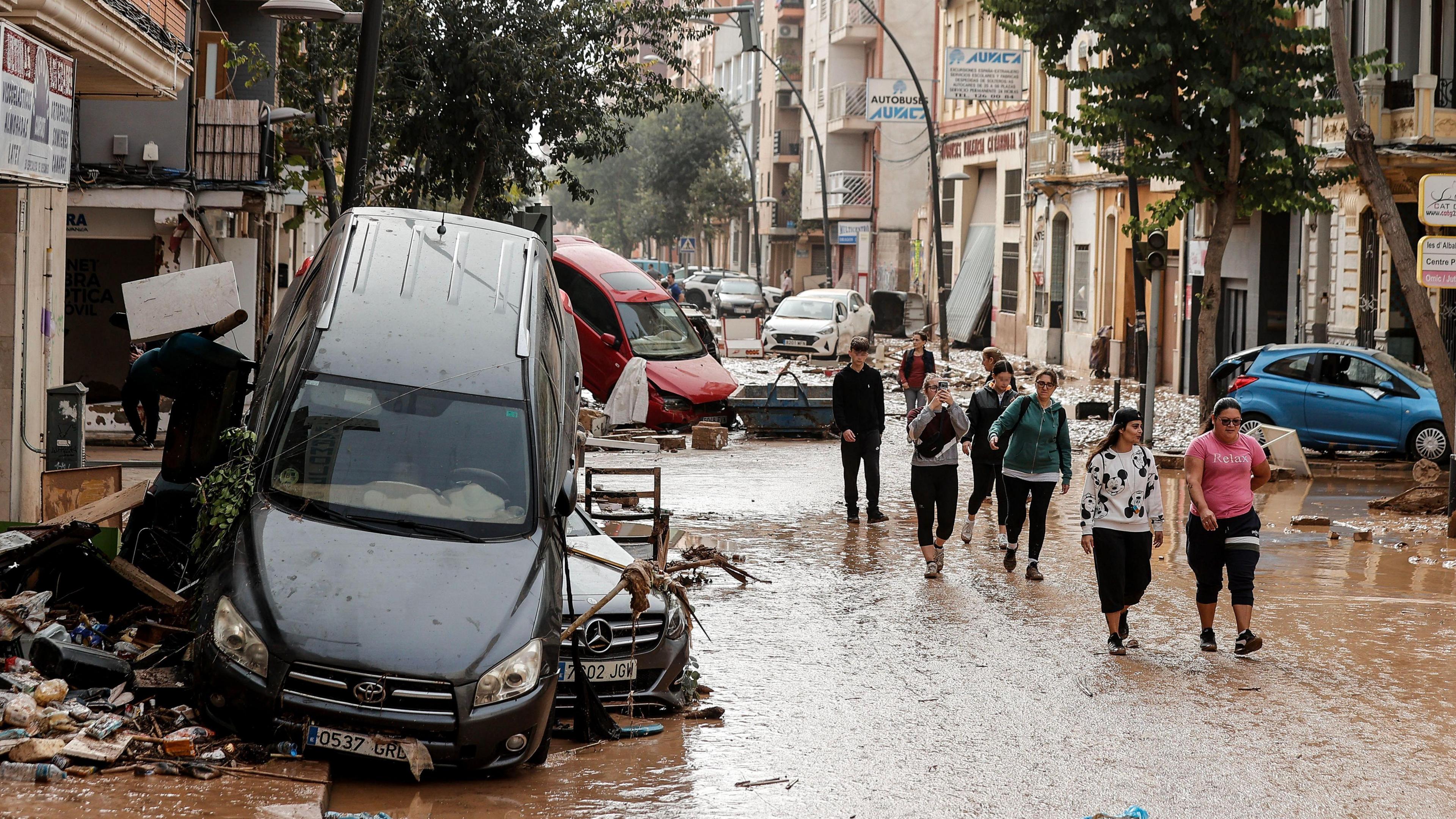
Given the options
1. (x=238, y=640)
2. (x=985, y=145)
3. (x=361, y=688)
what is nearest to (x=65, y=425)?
(x=238, y=640)

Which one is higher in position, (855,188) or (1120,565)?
(855,188)

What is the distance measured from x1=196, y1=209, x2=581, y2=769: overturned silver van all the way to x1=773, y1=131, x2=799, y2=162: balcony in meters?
67.8

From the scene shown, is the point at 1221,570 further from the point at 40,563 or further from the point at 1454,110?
the point at 1454,110

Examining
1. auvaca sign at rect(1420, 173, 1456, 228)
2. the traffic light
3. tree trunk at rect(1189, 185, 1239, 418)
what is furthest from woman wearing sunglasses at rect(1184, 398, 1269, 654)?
tree trunk at rect(1189, 185, 1239, 418)

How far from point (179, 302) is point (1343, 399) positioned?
50.5 feet

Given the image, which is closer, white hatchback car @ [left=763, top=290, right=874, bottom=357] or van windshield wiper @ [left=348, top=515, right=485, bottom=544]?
van windshield wiper @ [left=348, top=515, right=485, bottom=544]

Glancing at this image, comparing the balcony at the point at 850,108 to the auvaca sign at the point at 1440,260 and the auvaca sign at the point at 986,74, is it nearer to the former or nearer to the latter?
the auvaca sign at the point at 986,74

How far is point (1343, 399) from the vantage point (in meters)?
20.8

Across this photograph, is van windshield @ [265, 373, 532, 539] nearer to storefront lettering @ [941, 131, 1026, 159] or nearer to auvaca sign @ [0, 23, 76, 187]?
auvaca sign @ [0, 23, 76, 187]

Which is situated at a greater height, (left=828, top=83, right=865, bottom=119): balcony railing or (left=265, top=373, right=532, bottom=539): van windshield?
(left=828, top=83, right=865, bottom=119): balcony railing

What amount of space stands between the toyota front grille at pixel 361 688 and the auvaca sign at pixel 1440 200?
12.8 meters

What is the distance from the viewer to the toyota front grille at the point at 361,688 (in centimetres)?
661

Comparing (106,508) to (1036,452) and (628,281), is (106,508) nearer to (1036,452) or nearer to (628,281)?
(1036,452)

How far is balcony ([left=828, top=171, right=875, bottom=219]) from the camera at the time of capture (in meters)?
60.6
